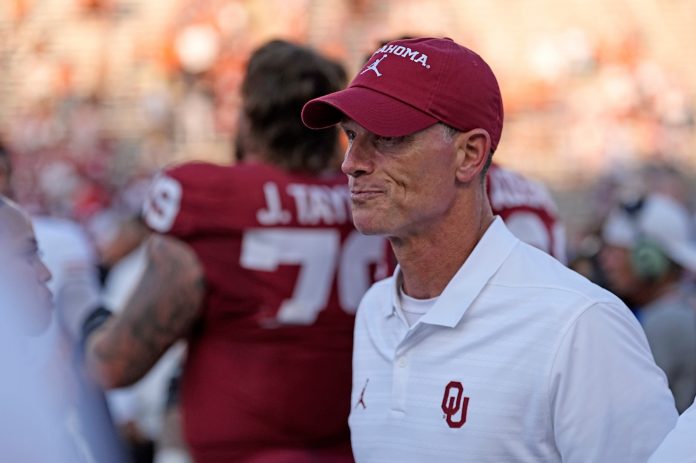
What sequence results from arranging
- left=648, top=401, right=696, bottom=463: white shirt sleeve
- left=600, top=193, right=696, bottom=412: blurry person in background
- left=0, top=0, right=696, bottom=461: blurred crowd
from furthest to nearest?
left=0, top=0, right=696, bottom=461: blurred crowd, left=600, top=193, right=696, bottom=412: blurry person in background, left=648, top=401, right=696, bottom=463: white shirt sleeve

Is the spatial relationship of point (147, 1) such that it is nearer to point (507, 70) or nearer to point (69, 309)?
point (507, 70)

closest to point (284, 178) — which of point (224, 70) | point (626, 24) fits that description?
point (224, 70)

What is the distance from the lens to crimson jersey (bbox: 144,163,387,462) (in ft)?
12.0

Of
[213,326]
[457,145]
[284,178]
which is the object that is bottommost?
[213,326]

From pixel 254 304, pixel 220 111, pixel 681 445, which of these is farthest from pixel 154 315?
pixel 220 111

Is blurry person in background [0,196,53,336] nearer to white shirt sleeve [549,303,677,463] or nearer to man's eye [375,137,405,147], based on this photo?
man's eye [375,137,405,147]

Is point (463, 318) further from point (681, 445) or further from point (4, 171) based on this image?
point (4, 171)

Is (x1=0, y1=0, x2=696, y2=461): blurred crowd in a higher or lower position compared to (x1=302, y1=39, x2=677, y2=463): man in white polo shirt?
lower

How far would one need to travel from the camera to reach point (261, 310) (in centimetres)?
370

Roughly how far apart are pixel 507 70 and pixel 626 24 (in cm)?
190

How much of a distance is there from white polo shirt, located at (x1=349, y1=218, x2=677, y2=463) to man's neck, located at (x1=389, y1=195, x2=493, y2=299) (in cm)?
4

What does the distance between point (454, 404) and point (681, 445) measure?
495mm

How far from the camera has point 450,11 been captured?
1716 centimetres

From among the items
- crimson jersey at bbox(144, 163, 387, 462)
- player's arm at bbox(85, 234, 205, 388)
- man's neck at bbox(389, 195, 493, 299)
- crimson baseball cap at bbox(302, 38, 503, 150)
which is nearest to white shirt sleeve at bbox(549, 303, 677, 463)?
man's neck at bbox(389, 195, 493, 299)
